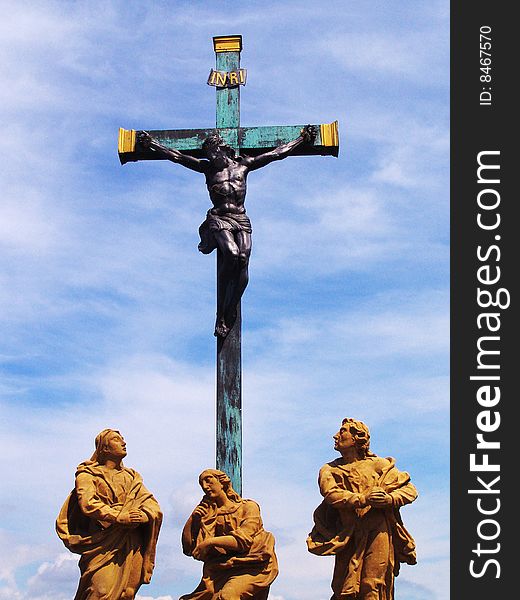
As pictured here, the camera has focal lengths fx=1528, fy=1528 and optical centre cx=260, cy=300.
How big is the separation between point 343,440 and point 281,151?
9.81 feet

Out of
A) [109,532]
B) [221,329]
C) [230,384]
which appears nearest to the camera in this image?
[109,532]

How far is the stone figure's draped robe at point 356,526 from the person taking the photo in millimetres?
12359

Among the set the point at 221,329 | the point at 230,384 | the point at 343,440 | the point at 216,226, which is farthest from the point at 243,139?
the point at 343,440

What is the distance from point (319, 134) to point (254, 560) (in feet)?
13.7

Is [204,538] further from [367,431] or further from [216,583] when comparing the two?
[367,431]

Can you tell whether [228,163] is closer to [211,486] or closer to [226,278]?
[226,278]

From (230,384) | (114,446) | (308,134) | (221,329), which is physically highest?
(308,134)

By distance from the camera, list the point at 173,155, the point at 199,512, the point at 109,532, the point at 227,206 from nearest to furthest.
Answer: the point at 109,532 < the point at 199,512 < the point at 227,206 < the point at 173,155

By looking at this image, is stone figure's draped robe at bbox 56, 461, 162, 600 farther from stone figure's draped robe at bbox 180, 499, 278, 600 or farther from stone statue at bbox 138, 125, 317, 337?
stone statue at bbox 138, 125, 317, 337

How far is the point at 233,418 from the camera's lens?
13320 millimetres

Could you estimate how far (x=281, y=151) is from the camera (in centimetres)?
1423

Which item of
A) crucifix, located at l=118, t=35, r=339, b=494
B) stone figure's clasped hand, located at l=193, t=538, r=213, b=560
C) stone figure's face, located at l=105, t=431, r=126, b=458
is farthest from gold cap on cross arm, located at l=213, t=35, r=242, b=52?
stone figure's clasped hand, located at l=193, t=538, r=213, b=560

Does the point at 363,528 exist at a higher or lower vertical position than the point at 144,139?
lower

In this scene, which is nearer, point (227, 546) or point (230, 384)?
point (227, 546)
